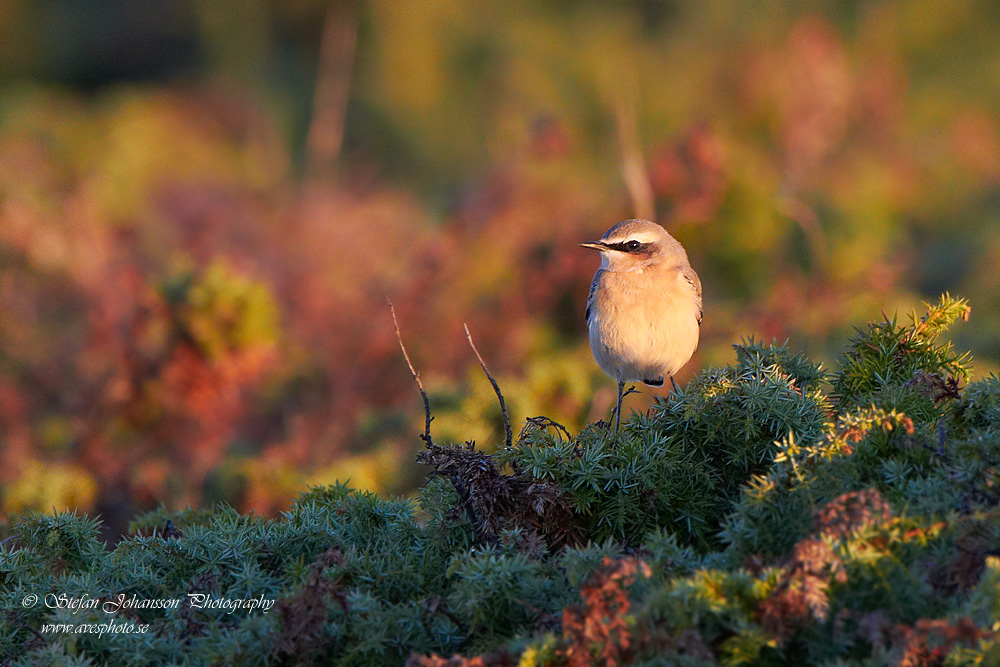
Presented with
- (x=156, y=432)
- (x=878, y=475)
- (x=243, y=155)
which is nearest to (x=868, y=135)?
(x=243, y=155)

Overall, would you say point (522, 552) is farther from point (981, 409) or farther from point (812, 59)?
point (812, 59)

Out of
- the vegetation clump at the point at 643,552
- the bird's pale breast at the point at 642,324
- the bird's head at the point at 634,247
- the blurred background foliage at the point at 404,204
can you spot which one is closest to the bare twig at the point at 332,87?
the blurred background foliage at the point at 404,204

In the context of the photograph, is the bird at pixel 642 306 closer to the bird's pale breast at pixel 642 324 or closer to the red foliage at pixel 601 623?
the bird's pale breast at pixel 642 324

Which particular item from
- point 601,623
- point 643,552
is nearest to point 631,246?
point 643,552

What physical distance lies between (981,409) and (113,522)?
245 inches

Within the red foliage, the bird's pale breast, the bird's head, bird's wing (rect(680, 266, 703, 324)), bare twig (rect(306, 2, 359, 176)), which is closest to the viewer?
the red foliage

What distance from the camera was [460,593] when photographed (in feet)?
8.12

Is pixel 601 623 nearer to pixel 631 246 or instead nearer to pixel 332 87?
pixel 631 246

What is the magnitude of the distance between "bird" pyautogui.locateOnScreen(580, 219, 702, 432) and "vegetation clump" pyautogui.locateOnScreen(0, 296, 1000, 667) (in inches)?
66.0

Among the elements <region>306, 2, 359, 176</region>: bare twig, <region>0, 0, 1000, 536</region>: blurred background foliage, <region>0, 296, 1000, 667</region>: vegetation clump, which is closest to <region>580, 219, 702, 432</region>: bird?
<region>0, 0, 1000, 536</region>: blurred background foliage

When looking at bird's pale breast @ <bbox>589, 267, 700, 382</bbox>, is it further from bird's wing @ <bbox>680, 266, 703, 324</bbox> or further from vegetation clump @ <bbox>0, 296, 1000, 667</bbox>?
vegetation clump @ <bbox>0, 296, 1000, 667</bbox>

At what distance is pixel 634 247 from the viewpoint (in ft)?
17.6

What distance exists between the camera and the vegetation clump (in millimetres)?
2127

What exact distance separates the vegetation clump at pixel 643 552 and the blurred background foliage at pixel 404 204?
10.5 feet
